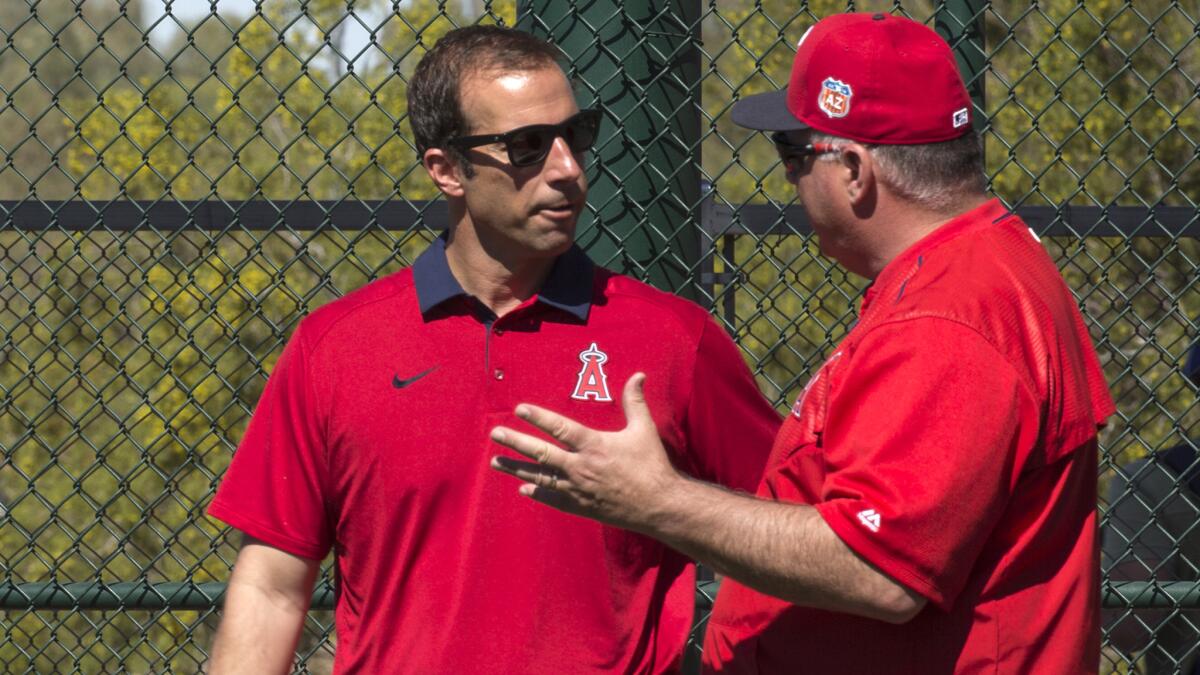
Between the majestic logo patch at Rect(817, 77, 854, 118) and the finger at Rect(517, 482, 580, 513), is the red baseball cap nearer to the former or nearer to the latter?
the majestic logo patch at Rect(817, 77, 854, 118)

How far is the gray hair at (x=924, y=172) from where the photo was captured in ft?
6.77

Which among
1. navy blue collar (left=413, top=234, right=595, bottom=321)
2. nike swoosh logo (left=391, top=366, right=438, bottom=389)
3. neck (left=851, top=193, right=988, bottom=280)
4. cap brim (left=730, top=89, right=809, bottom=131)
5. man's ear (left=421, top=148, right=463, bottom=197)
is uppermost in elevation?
cap brim (left=730, top=89, right=809, bottom=131)

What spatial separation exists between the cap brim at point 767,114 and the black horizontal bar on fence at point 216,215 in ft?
4.54

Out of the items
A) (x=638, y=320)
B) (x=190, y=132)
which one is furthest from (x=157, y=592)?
(x=190, y=132)

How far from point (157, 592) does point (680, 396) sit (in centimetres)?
177

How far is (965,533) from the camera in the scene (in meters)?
1.82

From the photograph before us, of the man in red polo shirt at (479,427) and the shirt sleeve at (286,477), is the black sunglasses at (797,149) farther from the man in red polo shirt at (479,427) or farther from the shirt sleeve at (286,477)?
the shirt sleeve at (286,477)

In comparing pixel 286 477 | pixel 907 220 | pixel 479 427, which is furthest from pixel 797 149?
pixel 286 477

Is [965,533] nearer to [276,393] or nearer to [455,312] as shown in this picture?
[455,312]

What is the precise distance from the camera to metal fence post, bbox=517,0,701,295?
10.4 ft

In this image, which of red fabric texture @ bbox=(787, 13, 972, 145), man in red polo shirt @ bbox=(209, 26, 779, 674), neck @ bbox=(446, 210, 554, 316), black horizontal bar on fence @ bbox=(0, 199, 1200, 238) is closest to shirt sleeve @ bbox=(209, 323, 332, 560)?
man in red polo shirt @ bbox=(209, 26, 779, 674)

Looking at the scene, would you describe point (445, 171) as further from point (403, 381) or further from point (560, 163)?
point (403, 381)

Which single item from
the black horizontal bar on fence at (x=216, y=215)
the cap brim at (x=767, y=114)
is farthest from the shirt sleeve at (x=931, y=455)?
the black horizontal bar on fence at (x=216, y=215)

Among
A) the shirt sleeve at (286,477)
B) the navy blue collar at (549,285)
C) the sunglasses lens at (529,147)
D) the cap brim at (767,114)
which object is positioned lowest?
the shirt sleeve at (286,477)
